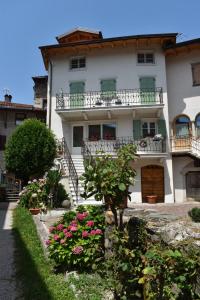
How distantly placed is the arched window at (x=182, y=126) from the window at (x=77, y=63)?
8327 millimetres

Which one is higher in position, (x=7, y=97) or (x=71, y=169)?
(x=7, y=97)

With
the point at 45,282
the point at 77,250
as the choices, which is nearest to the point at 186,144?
the point at 77,250

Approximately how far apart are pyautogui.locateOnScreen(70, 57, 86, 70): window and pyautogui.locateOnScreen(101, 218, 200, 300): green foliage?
1781cm

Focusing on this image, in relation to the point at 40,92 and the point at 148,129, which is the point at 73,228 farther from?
the point at 40,92

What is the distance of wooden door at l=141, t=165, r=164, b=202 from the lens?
1739 cm

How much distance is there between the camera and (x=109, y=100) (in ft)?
60.5

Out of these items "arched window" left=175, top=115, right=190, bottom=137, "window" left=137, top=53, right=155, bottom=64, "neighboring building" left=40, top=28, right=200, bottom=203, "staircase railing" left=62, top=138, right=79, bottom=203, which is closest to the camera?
"staircase railing" left=62, top=138, right=79, bottom=203

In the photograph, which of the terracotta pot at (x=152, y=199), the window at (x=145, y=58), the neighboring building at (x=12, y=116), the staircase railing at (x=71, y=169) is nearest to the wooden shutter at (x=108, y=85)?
the window at (x=145, y=58)

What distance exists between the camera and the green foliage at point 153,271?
2.95 m

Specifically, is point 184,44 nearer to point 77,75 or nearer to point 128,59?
point 128,59

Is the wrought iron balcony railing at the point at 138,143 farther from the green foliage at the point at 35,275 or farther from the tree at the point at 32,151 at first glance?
the green foliage at the point at 35,275

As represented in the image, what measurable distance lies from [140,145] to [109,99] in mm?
4074

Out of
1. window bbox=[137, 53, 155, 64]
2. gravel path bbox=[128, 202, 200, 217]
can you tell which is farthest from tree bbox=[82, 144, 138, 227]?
window bbox=[137, 53, 155, 64]

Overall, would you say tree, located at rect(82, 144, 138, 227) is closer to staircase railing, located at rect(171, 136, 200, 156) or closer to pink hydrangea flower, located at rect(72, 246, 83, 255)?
pink hydrangea flower, located at rect(72, 246, 83, 255)
